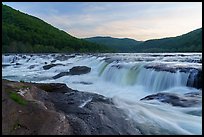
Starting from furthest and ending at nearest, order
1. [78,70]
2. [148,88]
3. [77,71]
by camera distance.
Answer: [78,70] < [77,71] < [148,88]

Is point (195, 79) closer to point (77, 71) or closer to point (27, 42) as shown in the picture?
point (77, 71)

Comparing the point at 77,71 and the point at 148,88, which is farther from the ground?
the point at 148,88

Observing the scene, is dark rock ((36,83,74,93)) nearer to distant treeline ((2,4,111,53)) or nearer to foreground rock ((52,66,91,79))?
foreground rock ((52,66,91,79))

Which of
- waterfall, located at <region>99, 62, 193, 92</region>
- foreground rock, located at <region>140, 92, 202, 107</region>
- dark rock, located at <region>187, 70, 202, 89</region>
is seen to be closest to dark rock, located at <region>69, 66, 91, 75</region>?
waterfall, located at <region>99, 62, 193, 92</region>

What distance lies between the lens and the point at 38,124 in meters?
5.00

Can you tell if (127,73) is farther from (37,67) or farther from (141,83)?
(37,67)

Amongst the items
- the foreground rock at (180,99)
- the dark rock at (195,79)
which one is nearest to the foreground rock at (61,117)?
the foreground rock at (180,99)


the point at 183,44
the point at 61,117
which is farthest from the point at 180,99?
the point at 183,44

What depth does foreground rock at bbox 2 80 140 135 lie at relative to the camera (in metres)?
4.93

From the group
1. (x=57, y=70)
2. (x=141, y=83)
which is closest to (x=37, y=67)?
(x=57, y=70)

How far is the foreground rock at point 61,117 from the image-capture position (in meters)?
4.93

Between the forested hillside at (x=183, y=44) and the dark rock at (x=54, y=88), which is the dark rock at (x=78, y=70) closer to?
the dark rock at (x=54, y=88)

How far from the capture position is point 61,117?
5562 mm

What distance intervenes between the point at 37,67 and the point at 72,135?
25241 millimetres
